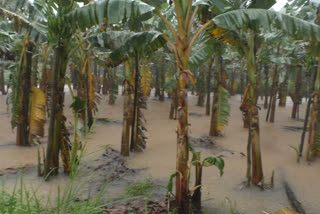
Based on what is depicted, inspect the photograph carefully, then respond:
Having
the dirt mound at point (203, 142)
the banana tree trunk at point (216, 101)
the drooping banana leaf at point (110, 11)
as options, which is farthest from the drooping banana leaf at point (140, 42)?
the dirt mound at point (203, 142)

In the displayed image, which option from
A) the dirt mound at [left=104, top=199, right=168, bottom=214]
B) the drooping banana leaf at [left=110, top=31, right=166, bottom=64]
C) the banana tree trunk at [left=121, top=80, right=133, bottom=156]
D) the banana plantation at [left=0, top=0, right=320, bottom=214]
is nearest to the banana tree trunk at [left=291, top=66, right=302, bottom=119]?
the banana plantation at [left=0, top=0, right=320, bottom=214]

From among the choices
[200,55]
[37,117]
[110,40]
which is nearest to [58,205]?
[110,40]

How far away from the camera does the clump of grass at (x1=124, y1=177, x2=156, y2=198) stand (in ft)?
16.7

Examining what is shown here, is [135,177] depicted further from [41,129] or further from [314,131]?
[314,131]

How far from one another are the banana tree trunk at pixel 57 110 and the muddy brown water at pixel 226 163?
0.52 metres

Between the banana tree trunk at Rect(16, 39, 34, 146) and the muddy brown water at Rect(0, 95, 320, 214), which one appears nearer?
the muddy brown water at Rect(0, 95, 320, 214)

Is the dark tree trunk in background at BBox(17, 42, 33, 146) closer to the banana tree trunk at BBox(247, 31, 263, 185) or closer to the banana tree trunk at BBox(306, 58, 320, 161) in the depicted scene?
the banana tree trunk at BBox(247, 31, 263, 185)

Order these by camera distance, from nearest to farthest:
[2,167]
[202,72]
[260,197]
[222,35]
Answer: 1. [222,35]
2. [260,197]
3. [2,167]
4. [202,72]

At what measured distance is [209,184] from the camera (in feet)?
19.2

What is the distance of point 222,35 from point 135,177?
3.21 meters

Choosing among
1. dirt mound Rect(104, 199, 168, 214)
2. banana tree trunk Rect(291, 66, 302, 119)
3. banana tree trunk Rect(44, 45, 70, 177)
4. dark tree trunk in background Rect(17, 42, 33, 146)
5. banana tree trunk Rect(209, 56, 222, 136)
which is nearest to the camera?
dirt mound Rect(104, 199, 168, 214)

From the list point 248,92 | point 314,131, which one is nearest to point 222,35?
point 248,92

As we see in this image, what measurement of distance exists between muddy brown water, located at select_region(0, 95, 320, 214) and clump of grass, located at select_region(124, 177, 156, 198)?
353 mm

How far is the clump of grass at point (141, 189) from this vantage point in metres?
5.10
